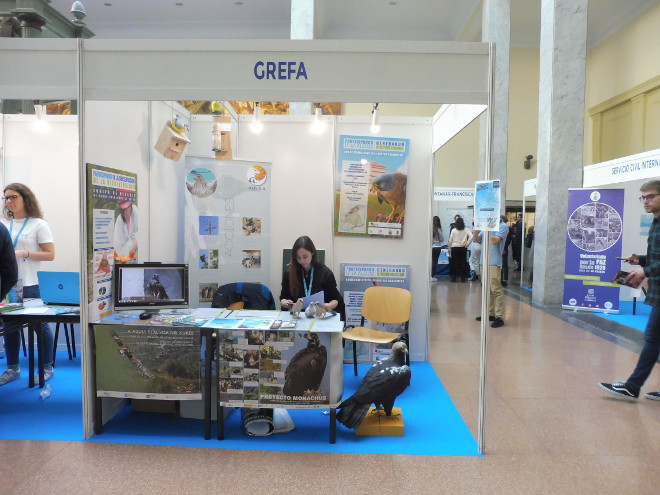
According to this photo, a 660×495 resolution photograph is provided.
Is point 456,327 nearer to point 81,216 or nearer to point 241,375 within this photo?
point 241,375

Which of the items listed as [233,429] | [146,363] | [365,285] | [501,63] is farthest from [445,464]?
[501,63]

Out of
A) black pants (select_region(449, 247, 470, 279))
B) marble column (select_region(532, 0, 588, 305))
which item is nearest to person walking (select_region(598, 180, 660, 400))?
marble column (select_region(532, 0, 588, 305))

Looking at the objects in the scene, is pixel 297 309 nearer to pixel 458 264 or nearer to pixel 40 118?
pixel 40 118

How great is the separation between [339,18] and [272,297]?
1031 centimetres

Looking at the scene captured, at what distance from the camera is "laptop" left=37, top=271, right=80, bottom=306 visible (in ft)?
11.5

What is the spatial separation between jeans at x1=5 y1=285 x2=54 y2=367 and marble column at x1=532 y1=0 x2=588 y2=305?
23.8ft

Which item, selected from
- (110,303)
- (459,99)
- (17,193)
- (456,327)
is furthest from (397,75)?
(456,327)

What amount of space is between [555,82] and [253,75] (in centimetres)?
693

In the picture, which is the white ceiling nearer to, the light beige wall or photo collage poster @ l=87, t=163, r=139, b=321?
the light beige wall

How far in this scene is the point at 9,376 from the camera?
3943 millimetres

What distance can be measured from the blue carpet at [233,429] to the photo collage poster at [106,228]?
0.77m

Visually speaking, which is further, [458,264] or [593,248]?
[458,264]

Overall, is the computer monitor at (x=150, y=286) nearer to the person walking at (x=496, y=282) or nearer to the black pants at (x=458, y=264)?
the person walking at (x=496, y=282)

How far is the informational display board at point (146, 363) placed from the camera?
3.02 meters
